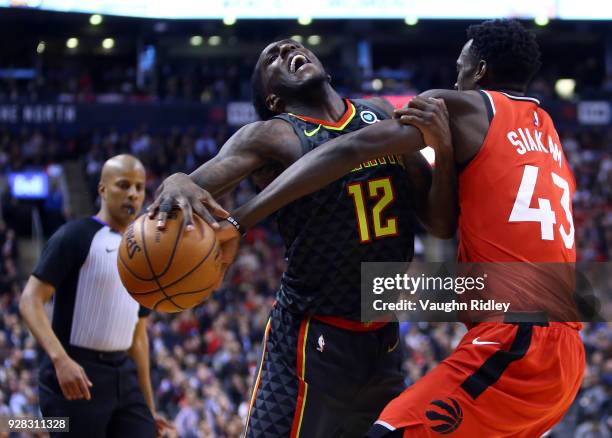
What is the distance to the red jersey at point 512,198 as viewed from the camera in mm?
3938

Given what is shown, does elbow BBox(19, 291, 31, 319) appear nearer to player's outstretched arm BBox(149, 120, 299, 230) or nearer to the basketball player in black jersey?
the basketball player in black jersey

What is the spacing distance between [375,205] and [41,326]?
2.36 m

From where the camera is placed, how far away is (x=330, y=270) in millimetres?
4410

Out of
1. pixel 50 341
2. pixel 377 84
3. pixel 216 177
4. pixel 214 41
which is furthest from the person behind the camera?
pixel 214 41

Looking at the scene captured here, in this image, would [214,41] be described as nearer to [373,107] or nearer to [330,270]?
[373,107]

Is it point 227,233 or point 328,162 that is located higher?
point 328,162

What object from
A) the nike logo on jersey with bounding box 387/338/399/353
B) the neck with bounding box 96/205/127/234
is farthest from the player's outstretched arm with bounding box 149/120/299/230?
the neck with bounding box 96/205/127/234

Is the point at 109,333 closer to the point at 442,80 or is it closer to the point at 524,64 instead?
the point at 524,64

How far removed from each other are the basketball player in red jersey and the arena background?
883 cm

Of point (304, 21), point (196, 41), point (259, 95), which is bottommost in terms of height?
point (259, 95)

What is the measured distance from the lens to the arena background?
15.0 m

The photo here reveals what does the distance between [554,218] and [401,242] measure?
80cm

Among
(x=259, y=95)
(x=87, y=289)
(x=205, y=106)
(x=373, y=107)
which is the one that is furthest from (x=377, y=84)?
(x=373, y=107)

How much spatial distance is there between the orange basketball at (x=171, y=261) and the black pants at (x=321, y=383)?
27.7 inches
